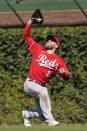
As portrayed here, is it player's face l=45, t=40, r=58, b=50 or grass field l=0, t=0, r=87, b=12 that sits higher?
player's face l=45, t=40, r=58, b=50

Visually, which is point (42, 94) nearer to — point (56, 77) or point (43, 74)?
point (43, 74)

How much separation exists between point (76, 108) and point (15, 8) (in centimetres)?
356

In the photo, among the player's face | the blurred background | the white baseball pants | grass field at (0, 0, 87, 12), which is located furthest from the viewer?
grass field at (0, 0, 87, 12)

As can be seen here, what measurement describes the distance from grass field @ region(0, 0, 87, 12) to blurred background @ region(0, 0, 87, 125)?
0.65 m

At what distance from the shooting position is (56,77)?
11227 mm

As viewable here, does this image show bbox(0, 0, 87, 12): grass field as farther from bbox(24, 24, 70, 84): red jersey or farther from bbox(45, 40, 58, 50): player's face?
bbox(24, 24, 70, 84): red jersey

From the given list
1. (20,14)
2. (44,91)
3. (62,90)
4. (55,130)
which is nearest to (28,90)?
(44,91)

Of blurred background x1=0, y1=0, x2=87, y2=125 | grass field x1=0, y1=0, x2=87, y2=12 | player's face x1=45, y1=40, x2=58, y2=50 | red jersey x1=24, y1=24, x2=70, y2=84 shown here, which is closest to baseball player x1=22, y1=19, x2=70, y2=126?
red jersey x1=24, y1=24, x2=70, y2=84

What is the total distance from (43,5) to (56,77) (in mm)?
2574

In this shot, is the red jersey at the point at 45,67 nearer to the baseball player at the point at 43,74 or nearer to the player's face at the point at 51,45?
the baseball player at the point at 43,74

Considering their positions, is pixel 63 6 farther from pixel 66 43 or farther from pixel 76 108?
pixel 76 108

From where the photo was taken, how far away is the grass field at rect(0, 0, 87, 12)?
12.5 m

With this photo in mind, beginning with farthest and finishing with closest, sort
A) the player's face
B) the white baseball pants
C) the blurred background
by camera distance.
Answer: the blurred background, the player's face, the white baseball pants

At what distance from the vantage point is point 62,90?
11195mm
